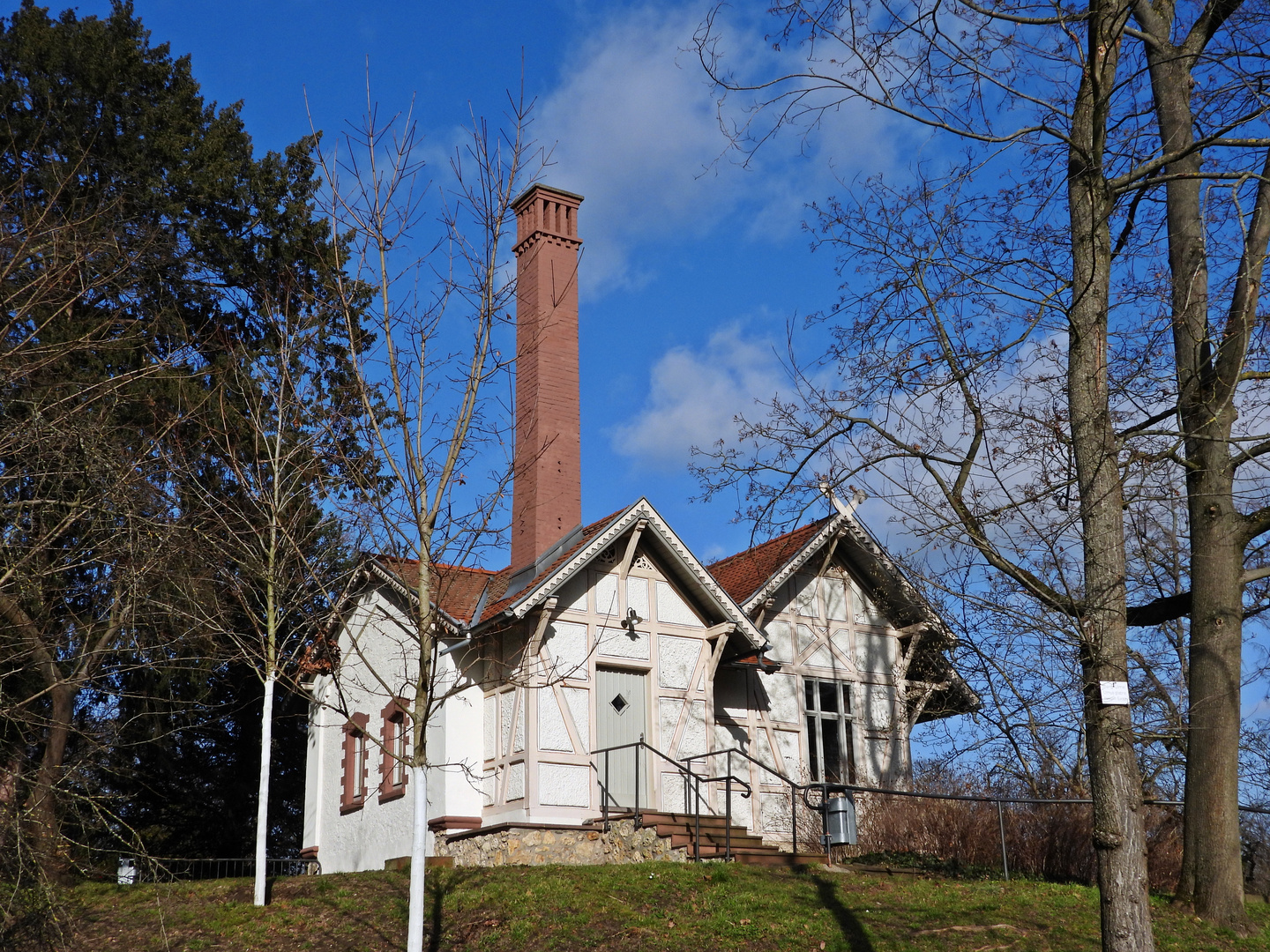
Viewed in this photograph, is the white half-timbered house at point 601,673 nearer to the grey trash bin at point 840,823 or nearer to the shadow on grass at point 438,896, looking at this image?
the grey trash bin at point 840,823

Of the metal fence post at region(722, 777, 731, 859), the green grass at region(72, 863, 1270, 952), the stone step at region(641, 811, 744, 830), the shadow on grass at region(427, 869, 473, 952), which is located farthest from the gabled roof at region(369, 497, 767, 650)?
the green grass at region(72, 863, 1270, 952)

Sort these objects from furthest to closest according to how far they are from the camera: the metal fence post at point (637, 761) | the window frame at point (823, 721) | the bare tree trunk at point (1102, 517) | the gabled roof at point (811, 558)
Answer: the window frame at point (823, 721), the gabled roof at point (811, 558), the metal fence post at point (637, 761), the bare tree trunk at point (1102, 517)

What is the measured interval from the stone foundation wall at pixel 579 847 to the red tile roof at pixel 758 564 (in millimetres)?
4506

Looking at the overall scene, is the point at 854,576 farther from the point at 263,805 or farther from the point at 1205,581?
the point at 263,805

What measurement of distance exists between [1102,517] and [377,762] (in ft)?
49.0

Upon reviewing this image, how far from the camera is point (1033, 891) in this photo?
13516mm

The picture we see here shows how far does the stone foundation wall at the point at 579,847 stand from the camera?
16.0 metres

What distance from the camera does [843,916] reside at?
39.6 feet

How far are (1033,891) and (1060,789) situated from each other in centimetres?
392

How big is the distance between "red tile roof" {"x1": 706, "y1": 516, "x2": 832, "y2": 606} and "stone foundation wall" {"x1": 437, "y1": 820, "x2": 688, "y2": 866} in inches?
177

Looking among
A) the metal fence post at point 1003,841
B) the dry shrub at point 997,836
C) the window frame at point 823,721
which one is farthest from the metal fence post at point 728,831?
the window frame at point 823,721

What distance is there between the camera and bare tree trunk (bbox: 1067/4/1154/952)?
7160 mm

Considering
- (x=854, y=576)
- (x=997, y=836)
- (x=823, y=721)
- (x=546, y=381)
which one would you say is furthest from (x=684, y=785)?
(x=546, y=381)

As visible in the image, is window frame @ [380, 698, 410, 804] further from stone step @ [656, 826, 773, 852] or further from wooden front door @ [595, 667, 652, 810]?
stone step @ [656, 826, 773, 852]
